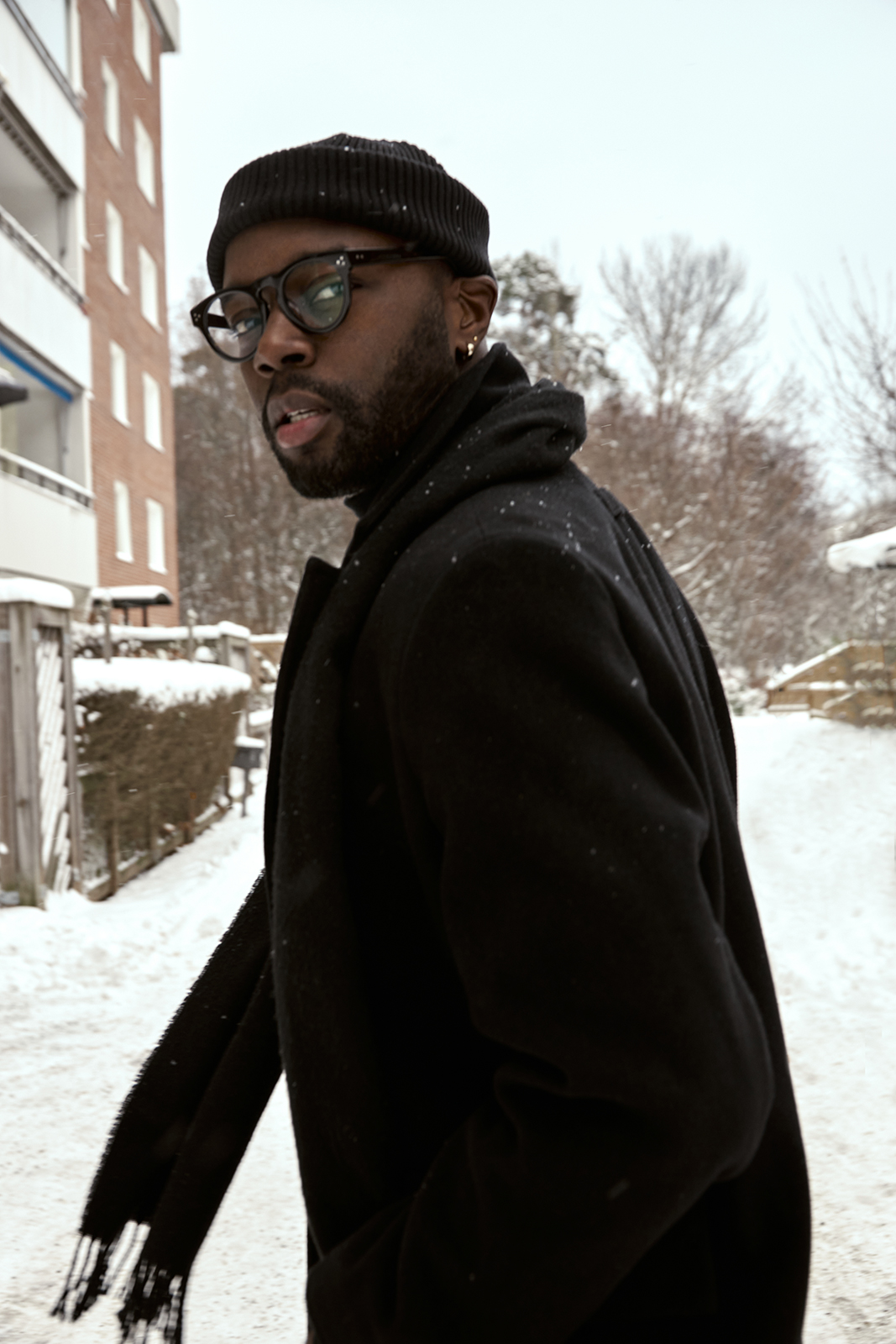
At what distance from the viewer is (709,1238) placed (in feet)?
3.89

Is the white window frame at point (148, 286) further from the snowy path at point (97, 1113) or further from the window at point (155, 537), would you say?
the snowy path at point (97, 1113)

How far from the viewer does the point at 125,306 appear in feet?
77.2

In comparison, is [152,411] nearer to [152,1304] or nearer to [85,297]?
[85,297]

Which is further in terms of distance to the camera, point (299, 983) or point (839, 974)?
point (839, 974)

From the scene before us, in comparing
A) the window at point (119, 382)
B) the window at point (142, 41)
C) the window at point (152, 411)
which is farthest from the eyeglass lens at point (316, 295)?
the window at point (142, 41)

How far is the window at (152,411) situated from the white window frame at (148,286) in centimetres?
119

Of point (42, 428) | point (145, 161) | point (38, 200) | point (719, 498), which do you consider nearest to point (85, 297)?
point (38, 200)

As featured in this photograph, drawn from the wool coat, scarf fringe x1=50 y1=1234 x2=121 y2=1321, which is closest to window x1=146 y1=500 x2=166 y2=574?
scarf fringe x1=50 y1=1234 x2=121 y2=1321

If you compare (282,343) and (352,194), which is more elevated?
(352,194)

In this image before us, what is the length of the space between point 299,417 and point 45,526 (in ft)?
53.7

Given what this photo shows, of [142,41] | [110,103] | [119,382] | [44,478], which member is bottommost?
[44,478]

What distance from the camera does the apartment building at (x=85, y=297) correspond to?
53.1 ft

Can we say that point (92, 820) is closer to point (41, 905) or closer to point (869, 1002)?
point (41, 905)

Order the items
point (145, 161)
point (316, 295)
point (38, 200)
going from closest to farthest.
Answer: point (316, 295), point (38, 200), point (145, 161)
